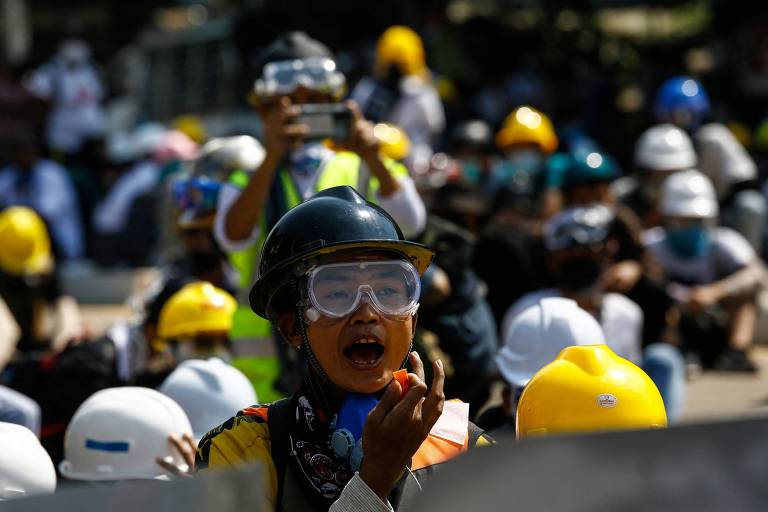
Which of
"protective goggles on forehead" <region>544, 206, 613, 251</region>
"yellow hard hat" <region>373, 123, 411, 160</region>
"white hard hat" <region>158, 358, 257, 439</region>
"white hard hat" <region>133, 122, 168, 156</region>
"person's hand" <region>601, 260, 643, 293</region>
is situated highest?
"white hard hat" <region>158, 358, 257, 439</region>

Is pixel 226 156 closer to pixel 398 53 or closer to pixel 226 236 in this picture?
pixel 226 236

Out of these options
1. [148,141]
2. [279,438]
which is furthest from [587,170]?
[148,141]

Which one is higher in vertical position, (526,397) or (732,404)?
(526,397)

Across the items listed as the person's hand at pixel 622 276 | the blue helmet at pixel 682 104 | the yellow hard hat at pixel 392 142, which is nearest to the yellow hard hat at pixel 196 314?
the person's hand at pixel 622 276

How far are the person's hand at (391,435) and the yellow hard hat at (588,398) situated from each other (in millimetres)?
620

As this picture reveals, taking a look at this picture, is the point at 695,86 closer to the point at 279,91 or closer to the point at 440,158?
the point at 440,158

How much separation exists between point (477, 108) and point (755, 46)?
304 cm

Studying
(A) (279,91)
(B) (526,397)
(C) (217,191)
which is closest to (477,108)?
(C) (217,191)

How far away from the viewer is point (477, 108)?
16625 mm

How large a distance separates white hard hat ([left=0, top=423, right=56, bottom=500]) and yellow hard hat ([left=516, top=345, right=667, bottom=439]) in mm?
1237

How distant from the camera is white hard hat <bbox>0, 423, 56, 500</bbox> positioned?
151 inches

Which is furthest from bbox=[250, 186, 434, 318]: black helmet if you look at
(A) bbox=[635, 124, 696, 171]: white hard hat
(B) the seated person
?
(A) bbox=[635, 124, 696, 171]: white hard hat

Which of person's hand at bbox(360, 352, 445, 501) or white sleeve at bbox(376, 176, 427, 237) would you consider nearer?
person's hand at bbox(360, 352, 445, 501)

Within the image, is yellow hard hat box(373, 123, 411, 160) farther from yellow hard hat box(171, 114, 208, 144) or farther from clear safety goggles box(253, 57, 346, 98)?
yellow hard hat box(171, 114, 208, 144)
